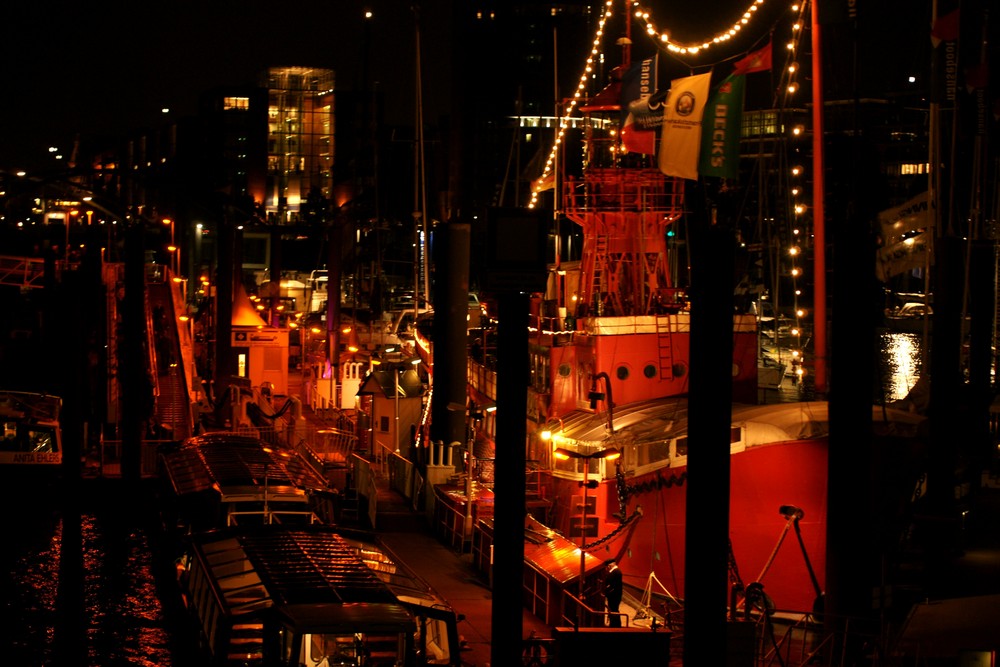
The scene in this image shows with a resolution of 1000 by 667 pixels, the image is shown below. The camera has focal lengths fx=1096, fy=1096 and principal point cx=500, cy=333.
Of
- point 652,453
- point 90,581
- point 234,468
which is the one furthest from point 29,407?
point 652,453

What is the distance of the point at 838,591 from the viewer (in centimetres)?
1350

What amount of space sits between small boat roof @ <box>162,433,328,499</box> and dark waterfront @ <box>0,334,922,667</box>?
68.5 inches

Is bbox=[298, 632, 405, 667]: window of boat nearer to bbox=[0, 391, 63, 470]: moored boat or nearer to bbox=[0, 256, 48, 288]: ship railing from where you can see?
bbox=[0, 391, 63, 470]: moored boat

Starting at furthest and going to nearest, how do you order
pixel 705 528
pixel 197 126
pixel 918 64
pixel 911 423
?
pixel 197 126 → pixel 918 64 → pixel 911 423 → pixel 705 528

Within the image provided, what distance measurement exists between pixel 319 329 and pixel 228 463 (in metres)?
30.6

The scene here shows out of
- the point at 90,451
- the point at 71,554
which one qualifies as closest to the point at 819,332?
the point at 71,554

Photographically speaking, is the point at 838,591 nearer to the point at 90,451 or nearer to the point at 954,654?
the point at 954,654

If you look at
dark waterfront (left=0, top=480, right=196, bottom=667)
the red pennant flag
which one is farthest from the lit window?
the red pennant flag

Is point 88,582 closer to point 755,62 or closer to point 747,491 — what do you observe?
point 747,491

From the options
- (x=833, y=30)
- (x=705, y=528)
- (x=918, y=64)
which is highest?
(x=833, y=30)

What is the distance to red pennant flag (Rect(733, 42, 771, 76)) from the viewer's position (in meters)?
18.9

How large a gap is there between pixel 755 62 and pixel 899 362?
111ft

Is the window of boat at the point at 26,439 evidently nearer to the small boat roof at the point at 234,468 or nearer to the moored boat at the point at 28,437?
the moored boat at the point at 28,437

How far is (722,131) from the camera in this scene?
13.8m
